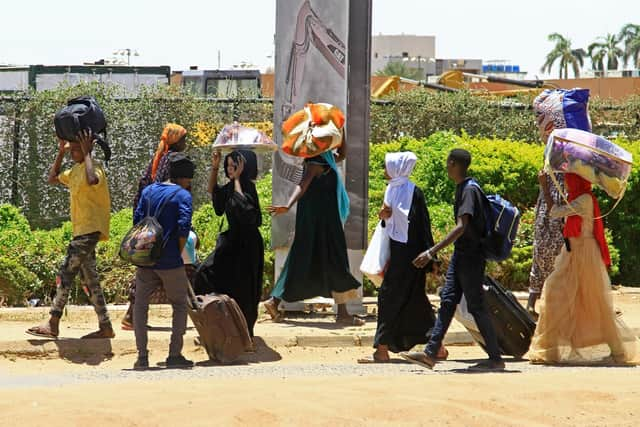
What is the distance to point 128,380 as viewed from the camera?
9.05 m

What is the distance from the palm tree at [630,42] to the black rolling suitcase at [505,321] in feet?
328

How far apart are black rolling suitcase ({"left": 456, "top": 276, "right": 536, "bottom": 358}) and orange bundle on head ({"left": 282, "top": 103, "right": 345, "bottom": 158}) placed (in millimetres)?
2044

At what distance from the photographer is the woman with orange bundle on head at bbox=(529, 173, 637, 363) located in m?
10.1

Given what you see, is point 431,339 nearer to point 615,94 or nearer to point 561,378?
point 561,378

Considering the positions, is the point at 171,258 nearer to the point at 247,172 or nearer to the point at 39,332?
the point at 247,172

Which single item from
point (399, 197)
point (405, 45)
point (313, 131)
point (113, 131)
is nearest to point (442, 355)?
point (399, 197)

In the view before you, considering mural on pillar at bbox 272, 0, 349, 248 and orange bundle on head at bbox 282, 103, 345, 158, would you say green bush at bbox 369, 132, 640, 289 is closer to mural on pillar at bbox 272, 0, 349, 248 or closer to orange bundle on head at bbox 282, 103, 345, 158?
mural on pillar at bbox 272, 0, 349, 248

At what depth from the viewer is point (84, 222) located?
10.6 m

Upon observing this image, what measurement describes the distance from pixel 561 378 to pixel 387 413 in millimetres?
1843

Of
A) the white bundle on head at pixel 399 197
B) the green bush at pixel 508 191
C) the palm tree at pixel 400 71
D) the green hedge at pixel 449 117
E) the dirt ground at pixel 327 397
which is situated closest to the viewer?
the dirt ground at pixel 327 397

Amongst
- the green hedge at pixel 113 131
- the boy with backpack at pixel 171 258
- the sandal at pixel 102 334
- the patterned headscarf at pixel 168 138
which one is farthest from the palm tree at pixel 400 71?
the boy with backpack at pixel 171 258

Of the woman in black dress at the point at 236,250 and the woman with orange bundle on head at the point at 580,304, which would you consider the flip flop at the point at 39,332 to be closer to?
the woman in black dress at the point at 236,250

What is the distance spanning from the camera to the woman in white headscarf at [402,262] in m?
9.98

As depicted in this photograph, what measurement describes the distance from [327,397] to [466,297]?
199 centimetres
